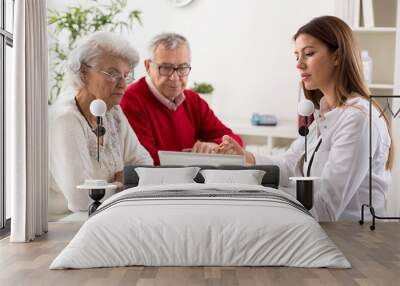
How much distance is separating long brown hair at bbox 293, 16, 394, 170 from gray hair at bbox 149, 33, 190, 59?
1031 millimetres

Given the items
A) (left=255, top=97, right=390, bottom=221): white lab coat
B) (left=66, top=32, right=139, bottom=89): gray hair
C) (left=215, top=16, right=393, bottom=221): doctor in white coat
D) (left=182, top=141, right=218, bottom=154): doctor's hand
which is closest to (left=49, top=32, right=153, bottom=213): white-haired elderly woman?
(left=66, top=32, right=139, bottom=89): gray hair

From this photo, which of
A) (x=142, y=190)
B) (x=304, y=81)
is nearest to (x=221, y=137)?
(x=304, y=81)

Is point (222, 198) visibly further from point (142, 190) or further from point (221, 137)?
point (221, 137)

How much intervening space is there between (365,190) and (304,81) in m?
1.13

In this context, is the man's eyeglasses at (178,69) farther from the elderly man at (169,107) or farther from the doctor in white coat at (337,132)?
the doctor in white coat at (337,132)

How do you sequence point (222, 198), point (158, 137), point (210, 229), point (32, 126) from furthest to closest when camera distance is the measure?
1. point (158, 137)
2. point (32, 126)
3. point (222, 198)
4. point (210, 229)

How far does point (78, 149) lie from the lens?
5.64 metres

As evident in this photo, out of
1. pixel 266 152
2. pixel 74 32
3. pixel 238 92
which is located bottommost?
pixel 266 152

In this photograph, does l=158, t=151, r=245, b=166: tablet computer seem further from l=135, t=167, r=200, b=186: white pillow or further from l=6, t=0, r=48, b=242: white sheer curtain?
l=6, t=0, r=48, b=242: white sheer curtain

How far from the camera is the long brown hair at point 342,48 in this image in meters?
5.67

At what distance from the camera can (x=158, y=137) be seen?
5668 mm

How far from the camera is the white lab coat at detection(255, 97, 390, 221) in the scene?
5598 millimetres

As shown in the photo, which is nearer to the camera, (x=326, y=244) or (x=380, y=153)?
(x=326, y=244)

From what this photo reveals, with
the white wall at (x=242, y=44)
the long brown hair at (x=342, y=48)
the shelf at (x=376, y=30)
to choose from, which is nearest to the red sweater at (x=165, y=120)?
the white wall at (x=242, y=44)
